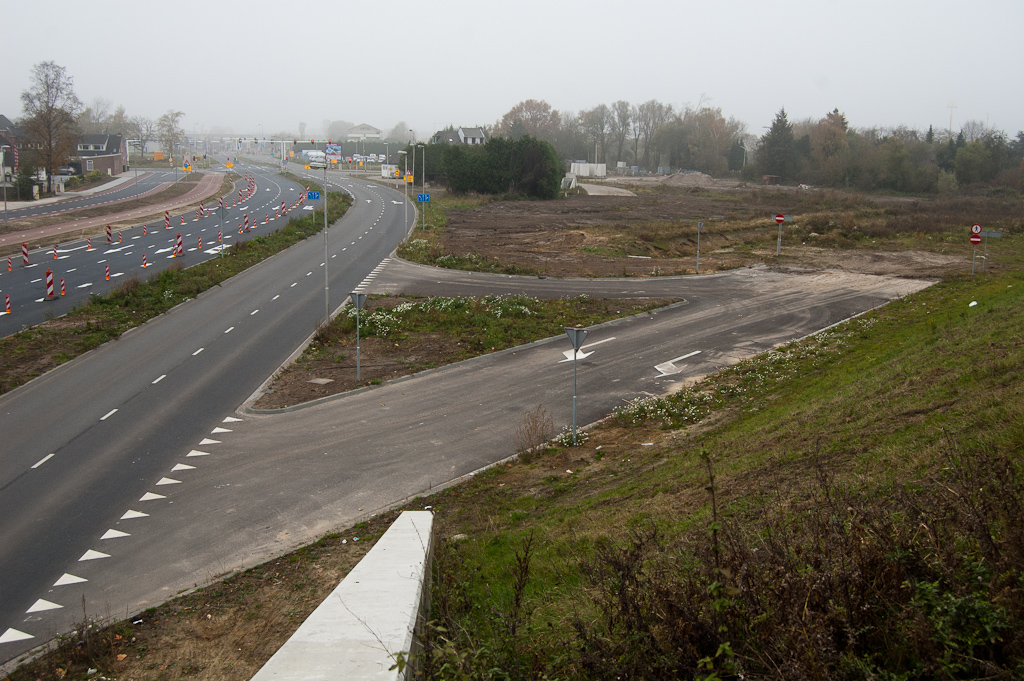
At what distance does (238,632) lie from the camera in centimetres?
930

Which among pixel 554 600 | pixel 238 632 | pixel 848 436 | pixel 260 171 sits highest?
pixel 260 171

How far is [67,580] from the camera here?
36.1 ft

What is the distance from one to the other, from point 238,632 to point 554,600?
422cm

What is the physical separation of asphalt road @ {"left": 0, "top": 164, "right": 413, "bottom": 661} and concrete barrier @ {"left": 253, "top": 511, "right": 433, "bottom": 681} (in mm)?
4752

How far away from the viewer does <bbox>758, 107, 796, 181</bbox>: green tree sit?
116438 millimetres

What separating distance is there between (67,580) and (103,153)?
391ft

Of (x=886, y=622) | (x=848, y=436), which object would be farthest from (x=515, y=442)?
(x=886, y=622)

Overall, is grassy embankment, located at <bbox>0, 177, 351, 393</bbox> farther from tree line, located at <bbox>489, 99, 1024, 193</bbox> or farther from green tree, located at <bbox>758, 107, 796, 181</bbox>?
green tree, located at <bbox>758, 107, 796, 181</bbox>

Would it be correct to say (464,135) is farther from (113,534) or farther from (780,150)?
(113,534)

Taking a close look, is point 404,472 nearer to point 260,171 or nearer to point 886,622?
point 886,622

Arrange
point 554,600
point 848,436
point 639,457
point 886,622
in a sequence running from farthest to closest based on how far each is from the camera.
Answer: point 639,457
point 848,436
point 554,600
point 886,622

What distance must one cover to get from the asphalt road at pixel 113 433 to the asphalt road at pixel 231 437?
41 mm

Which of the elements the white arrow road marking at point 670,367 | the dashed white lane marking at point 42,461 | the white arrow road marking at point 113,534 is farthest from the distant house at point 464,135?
the white arrow road marking at point 113,534

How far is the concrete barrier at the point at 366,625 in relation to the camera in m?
6.18
